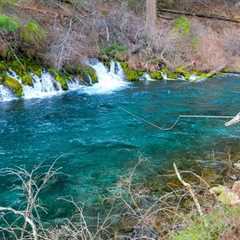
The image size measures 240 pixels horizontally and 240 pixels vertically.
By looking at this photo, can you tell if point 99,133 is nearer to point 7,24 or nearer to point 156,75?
point 7,24

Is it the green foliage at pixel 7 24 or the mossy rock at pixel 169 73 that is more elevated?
the green foliage at pixel 7 24

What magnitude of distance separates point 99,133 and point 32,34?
775cm

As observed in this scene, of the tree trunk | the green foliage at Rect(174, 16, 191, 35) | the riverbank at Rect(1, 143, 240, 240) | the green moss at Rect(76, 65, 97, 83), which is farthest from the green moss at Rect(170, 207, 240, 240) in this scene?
the green foliage at Rect(174, 16, 191, 35)

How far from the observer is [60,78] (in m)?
18.8

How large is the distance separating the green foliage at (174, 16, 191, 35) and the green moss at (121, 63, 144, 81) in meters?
4.70

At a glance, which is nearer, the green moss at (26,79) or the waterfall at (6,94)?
the waterfall at (6,94)

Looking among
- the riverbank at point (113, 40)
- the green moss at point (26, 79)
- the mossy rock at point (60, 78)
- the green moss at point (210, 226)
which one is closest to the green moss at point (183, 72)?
the riverbank at point (113, 40)

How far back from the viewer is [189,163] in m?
10.6

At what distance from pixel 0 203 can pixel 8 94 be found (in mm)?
9015

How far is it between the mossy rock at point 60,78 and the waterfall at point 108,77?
0.87 metres

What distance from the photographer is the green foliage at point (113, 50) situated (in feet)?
72.1

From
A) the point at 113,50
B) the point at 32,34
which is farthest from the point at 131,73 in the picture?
the point at 32,34

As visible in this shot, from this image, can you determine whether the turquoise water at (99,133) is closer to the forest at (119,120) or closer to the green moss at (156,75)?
the forest at (119,120)

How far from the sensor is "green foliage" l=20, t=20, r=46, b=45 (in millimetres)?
19172
